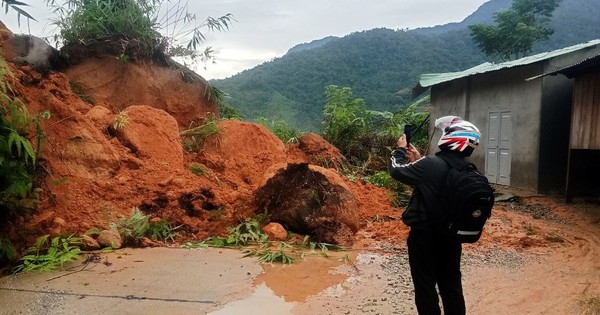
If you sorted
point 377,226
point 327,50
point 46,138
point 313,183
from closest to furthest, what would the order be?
point 46,138 → point 313,183 → point 377,226 → point 327,50

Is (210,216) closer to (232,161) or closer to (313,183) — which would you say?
(313,183)

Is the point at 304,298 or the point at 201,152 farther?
the point at 201,152

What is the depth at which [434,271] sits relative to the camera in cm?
317

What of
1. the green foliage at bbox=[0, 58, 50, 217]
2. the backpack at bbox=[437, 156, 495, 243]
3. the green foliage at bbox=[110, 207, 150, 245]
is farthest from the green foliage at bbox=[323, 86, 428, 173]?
the backpack at bbox=[437, 156, 495, 243]

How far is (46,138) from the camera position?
6.48 metres

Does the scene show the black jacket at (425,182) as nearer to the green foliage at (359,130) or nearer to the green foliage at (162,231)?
the green foliage at (162,231)

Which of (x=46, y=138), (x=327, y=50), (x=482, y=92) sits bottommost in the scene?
(x=46, y=138)

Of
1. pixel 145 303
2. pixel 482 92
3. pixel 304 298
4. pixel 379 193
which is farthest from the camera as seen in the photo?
pixel 482 92

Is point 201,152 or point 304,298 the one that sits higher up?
point 201,152

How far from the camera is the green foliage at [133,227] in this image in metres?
5.82

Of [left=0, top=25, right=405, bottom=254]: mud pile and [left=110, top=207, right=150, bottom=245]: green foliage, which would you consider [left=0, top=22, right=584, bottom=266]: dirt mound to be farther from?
[left=110, top=207, right=150, bottom=245]: green foliage

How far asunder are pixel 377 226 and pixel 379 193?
200cm

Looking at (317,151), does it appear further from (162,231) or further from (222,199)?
(162,231)

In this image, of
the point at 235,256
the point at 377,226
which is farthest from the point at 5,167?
the point at 377,226
